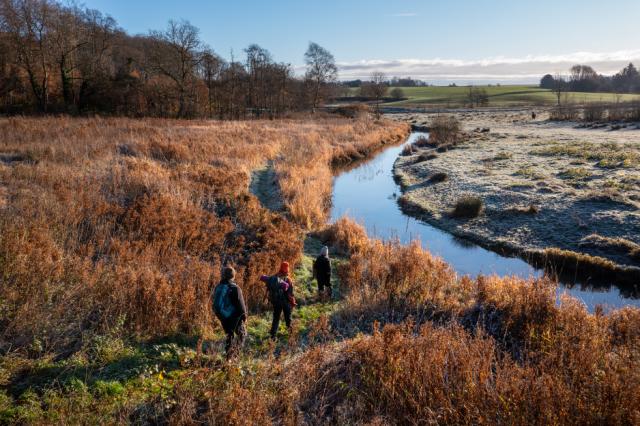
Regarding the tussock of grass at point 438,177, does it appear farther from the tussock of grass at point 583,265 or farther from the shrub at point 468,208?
the tussock of grass at point 583,265

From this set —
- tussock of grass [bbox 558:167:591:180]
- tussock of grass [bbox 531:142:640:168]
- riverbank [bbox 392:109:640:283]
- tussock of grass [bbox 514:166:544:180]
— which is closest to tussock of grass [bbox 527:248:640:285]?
riverbank [bbox 392:109:640:283]

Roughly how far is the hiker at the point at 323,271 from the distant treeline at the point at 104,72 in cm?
2911

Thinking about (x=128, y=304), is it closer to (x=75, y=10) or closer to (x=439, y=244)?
(x=439, y=244)

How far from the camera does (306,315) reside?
779 centimetres

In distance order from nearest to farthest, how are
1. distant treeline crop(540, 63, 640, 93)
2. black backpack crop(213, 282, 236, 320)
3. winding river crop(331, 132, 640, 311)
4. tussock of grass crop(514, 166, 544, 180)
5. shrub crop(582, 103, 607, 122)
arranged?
black backpack crop(213, 282, 236, 320), winding river crop(331, 132, 640, 311), tussock of grass crop(514, 166, 544, 180), shrub crop(582, 103, 607, 122), distant treeline crop(540, 63, 640, 93)

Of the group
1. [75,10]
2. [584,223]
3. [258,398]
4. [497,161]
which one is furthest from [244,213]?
[75,10]

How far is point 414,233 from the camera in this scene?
49.5 ft

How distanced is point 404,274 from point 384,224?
7.25 meters

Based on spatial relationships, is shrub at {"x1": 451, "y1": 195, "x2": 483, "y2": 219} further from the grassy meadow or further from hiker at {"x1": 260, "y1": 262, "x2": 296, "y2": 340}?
hiker at {"x1": 260, "y1": 262, "x2": 296, "y2": 340}

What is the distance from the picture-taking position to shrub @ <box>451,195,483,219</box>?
15.9 meters

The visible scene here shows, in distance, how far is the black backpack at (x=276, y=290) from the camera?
6.68m

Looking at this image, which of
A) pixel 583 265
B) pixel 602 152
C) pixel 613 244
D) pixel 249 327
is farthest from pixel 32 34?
pixel 602 152

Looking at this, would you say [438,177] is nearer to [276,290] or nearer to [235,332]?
[276,290]

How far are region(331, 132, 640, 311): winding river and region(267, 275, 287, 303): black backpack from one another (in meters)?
5.12
